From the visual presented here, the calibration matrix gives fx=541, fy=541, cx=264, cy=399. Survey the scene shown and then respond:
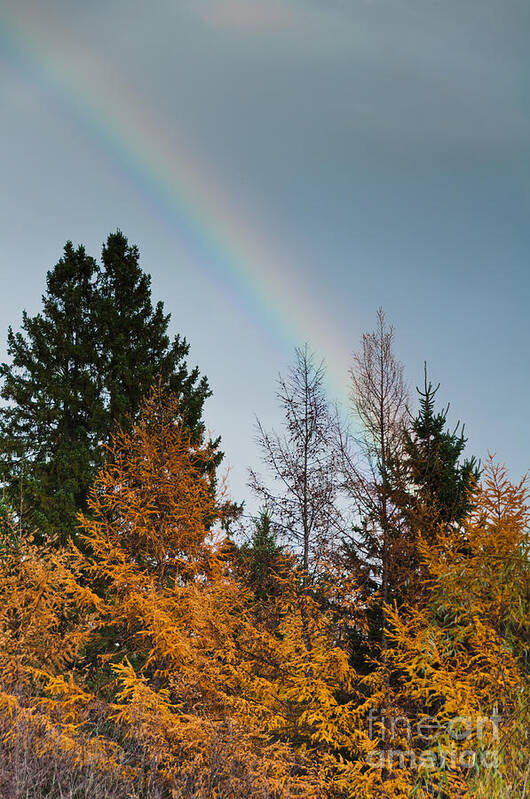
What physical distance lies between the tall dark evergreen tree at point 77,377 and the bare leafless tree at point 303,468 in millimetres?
3140

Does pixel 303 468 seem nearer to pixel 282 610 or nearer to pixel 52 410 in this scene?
pixel 282 610

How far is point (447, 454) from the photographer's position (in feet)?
42.4

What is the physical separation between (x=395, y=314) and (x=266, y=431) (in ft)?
13.0

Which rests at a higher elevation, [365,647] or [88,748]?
[365,647]

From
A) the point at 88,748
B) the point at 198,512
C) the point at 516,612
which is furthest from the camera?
the point at 198,512

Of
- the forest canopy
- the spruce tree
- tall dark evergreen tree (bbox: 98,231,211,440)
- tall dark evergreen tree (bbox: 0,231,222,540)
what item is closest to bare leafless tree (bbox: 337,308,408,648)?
the forest canopy

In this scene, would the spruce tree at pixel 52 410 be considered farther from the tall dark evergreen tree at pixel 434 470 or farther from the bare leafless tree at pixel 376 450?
the tall dark evergreen tree at pixel 434 470

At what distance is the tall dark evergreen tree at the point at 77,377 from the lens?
45.8 ft

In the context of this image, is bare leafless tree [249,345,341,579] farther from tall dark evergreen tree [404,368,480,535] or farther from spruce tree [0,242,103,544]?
spruce tree [0,242,103,544]

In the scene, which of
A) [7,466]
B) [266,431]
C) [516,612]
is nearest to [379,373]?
[266,431]

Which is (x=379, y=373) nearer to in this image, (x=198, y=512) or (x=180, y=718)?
(x=198, y=512)

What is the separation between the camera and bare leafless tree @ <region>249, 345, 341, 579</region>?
1008 cm

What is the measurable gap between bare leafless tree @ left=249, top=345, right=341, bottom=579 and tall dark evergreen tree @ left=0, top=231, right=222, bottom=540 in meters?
3.14

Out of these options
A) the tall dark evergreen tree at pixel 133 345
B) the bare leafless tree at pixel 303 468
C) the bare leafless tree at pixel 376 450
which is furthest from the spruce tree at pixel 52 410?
the bare leafless tree at pixel 376 450
